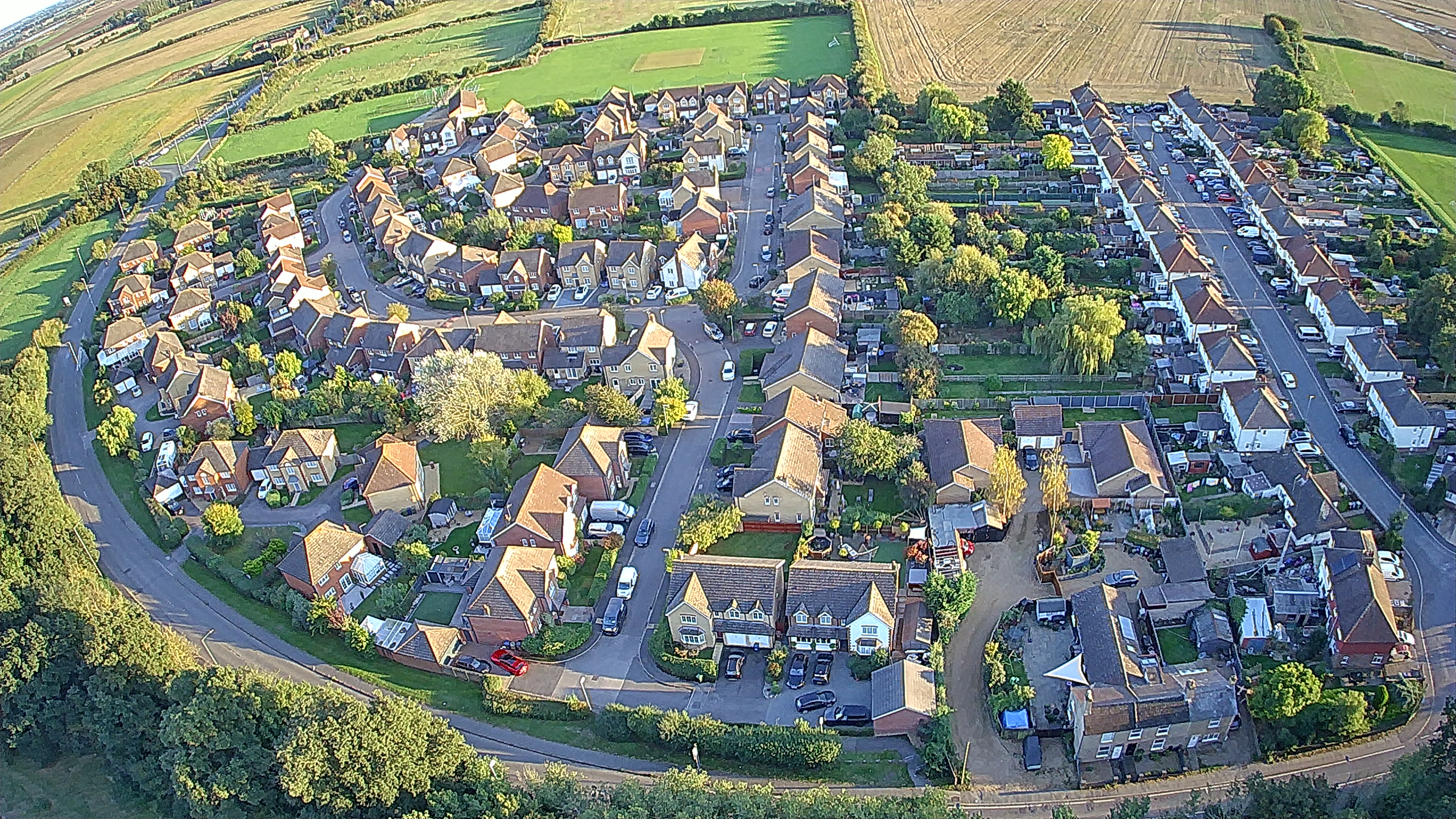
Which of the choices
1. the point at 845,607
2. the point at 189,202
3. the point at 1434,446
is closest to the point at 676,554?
the point at 845,607

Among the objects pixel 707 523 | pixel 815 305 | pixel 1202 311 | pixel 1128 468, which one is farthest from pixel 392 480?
pixel 1202 311

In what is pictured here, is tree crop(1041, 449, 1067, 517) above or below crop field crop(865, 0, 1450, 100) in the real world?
above

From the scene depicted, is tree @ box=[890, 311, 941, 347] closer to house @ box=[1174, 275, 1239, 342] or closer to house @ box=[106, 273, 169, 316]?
house @ box=[1174, 275, 1239, 342]

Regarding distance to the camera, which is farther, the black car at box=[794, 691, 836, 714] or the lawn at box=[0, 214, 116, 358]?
the lawn at box=[0, 214, 116, 358]

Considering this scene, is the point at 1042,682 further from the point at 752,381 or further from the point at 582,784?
the point at 752,381

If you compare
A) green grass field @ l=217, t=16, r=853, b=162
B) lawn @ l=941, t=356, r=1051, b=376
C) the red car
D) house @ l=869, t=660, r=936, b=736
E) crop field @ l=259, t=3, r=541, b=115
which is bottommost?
lawn @ l=941, t=356, r=1051, b=376

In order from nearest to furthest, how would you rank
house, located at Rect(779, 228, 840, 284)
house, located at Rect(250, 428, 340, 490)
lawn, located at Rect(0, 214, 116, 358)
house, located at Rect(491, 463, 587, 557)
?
house, located at Rect(491, 463, 587, 557) < house, located at Rect(250, 428, 340, 490) < house, located at Rect(779, 228, 840, 284) < lawn, located at Rect(0, 214, 116, 358)

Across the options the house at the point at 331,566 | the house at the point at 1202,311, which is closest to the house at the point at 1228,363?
the house at the point at 1202,311

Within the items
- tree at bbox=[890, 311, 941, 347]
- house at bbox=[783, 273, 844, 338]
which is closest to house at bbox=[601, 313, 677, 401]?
house at bbox=[783, 273, 844, 338]
